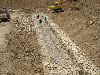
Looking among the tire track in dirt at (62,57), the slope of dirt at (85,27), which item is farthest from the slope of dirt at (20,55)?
the slope of dirt at (85,27)

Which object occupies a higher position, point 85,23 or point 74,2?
point 74,2

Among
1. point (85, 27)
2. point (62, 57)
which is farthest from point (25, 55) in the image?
point (85, 27)

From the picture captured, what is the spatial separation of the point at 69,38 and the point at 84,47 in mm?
2749

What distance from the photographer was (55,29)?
20.1 metres

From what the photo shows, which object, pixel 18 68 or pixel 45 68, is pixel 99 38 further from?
pixel 18 68

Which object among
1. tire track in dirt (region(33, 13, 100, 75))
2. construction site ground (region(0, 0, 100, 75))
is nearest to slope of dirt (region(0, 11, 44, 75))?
construction site ground (region(0, 0, 100, 75))

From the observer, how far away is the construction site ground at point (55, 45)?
12375 millimetres

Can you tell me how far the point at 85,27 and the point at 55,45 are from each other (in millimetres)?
3983

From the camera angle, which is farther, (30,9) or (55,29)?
(30,9)

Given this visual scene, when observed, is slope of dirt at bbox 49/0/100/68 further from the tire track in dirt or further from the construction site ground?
the tire track in dirt

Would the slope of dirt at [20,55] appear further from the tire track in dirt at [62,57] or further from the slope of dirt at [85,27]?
the slope of dirt at [85,27]

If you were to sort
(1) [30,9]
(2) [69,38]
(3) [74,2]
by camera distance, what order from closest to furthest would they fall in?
(2) [69,38] < (3) [74,2] < (1) [30,9]

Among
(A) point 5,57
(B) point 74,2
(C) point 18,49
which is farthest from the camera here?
(B) point 74,2

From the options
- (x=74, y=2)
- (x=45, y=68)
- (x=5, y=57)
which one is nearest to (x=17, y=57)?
(x=5, y=57)
